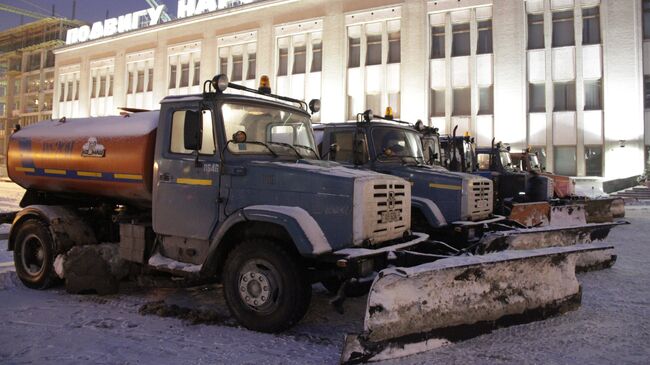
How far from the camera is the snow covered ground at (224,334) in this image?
14.1 feet

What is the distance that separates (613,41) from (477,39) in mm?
6933

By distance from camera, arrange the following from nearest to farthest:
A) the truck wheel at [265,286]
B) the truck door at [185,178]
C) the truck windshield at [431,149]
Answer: the truck wheel at [265,286] → the truck door at [185,178] → the truck windshield at [431,149]

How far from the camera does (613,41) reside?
25828mm

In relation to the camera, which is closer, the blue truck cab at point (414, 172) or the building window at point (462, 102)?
the blue truck cab at point (414, 172)

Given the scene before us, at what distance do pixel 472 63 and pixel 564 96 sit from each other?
5328mm

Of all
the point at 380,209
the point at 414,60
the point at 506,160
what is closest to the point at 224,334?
the point at 380,209

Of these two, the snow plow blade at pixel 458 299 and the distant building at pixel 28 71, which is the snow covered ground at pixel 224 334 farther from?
the distant building at pixel 28 71

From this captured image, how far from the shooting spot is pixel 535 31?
90.6 ft

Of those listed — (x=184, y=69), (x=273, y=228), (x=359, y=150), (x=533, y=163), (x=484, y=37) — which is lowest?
(x=273, y=228)

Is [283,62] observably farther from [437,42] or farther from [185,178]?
[185,178]

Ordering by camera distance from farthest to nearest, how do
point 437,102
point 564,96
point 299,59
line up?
1. point 299,59
2. point 437,102
3. point 564,96

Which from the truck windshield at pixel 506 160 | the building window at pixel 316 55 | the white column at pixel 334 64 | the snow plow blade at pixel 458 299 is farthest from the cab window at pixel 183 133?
the building window at pixel 316 55

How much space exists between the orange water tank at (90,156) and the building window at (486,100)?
82.4ft

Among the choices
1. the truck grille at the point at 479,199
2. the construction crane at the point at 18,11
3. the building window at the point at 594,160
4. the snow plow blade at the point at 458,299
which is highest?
the construction crane at the point at 18,11
